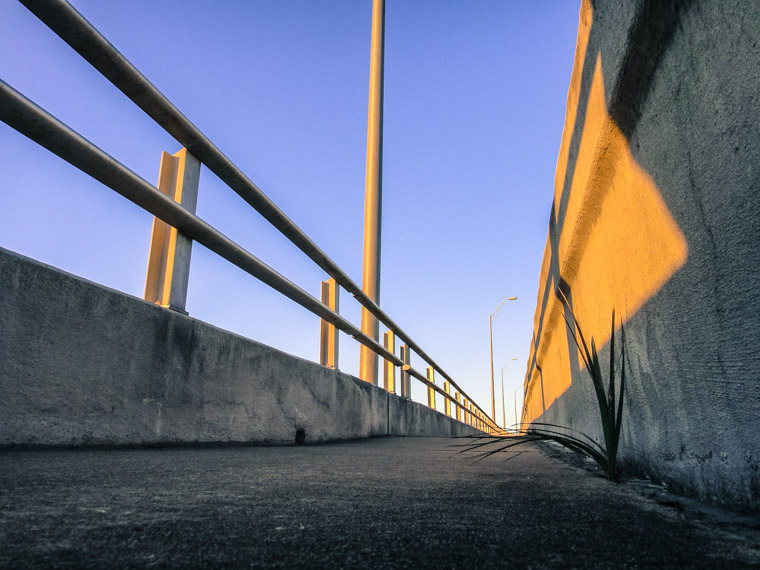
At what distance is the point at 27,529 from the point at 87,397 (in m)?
1.21

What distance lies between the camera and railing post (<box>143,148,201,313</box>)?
254 cm

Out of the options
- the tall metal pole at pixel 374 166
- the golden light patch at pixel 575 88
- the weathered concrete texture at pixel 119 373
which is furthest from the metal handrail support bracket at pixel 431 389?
the golden light patch at pixel 575 88

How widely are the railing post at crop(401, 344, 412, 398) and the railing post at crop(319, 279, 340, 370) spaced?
9.12ft

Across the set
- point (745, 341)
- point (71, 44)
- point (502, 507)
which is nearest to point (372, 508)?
point (502, 507)

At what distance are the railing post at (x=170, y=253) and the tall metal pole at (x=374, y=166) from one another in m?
4.55

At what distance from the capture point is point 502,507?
1283mm

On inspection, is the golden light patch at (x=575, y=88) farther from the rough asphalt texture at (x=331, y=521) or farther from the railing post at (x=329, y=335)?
the railing post at (x=329, y=335)

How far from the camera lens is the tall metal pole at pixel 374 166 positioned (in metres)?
7.84

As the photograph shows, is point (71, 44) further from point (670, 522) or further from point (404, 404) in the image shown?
point (404, 404)

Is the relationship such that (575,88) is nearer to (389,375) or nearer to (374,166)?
(389,375)

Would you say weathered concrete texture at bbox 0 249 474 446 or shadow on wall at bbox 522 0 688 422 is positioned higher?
shadow on wall at bbox 522 0 688 422

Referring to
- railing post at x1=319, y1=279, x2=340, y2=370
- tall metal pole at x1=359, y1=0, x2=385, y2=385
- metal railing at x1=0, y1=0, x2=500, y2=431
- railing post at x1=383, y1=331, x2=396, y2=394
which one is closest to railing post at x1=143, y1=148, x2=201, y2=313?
metal railing at x1=0, y1=0, x2=500, y2=431

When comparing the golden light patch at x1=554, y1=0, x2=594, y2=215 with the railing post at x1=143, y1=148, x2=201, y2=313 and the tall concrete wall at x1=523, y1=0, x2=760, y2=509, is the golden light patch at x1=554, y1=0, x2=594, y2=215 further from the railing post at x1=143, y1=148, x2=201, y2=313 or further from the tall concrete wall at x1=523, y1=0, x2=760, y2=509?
the railing post at x1=143, y1=148, x2=201, y2=313

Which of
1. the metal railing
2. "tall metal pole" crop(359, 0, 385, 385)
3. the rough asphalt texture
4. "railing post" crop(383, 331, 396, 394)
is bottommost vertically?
the rough asphalt texture
